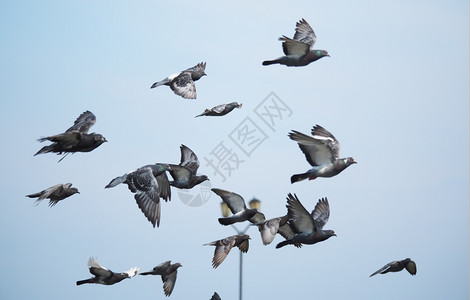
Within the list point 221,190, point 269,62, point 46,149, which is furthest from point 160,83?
point 46,149

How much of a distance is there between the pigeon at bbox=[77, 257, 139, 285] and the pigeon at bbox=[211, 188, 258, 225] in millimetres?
2952

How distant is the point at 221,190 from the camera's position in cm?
1992

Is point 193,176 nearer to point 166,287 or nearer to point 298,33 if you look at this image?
point 166,287

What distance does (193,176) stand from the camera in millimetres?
20281

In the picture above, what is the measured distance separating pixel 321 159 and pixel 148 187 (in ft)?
13.7

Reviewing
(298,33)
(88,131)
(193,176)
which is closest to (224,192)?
(193,176)

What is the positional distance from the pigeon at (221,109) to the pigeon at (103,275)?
16.2 feet

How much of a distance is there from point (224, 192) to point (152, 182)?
2.44m

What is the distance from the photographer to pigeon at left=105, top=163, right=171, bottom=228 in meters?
17.8

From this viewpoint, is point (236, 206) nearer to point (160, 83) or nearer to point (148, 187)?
point (148, 187)

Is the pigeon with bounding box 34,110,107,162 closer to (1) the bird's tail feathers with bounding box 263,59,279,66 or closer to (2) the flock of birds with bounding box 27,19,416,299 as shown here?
(2) the flock of birds with bounding box 27,19,416,299

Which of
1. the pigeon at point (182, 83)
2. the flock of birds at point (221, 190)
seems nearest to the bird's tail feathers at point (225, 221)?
the flock of birds at point (221, 190)

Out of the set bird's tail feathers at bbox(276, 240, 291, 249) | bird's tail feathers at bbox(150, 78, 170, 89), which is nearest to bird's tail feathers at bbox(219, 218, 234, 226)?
bird's tail feathers at bbox(276, 240, 291, 249)

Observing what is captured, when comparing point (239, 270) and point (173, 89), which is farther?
point (239, 270)
